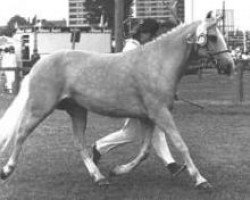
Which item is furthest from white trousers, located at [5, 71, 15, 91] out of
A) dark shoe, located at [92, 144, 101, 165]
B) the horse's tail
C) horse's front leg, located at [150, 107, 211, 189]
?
horse's front leg, located at [150, 107, 211, 189]

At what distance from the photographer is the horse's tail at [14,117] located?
8453 millimetres

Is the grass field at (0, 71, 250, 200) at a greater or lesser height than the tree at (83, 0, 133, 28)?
lesser

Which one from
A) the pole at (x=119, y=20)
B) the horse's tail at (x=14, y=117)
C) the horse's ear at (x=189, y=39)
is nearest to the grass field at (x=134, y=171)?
the horse's tail at (x=14, y=117)

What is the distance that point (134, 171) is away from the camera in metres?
9.41

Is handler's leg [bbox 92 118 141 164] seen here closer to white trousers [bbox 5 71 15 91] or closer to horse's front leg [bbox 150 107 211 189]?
horse's front leg [bbox 150 107 211 189]

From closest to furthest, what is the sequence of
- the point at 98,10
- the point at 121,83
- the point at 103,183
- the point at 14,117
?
the point at 121,83, the point at 103,183, the point at 14,117, the point at 98,10

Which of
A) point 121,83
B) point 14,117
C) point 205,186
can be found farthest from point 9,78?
point 205,186

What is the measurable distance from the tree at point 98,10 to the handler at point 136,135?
6512cm

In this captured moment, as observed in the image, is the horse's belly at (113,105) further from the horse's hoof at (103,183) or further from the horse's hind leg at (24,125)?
the horse's hoof at (103,183)

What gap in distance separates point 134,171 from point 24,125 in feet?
5.64

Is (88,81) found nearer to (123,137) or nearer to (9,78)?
(123,137)

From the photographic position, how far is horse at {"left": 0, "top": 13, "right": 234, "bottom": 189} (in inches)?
312

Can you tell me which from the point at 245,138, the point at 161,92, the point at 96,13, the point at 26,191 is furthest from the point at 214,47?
the point at 96,13

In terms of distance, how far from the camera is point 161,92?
791 cm
